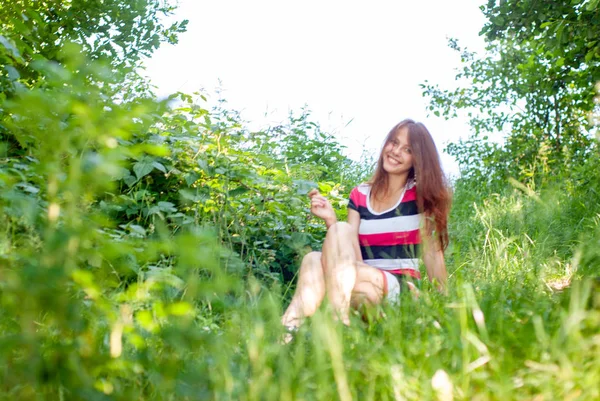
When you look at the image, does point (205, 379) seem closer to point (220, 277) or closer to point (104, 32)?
point (220, 277)

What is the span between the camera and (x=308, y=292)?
3.06m

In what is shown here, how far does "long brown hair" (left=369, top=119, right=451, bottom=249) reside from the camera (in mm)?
3695

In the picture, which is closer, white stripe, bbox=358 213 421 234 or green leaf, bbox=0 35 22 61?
green leaf, bbox=0 35 22 61

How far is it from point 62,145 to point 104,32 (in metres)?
5.38

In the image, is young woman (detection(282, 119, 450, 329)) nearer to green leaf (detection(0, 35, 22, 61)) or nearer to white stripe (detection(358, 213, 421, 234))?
white stripe (detection(358, 213, 421, 234))

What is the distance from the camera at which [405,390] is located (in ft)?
5.59

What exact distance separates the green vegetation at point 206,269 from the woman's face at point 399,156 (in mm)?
649

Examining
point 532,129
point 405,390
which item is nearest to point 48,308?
point 405,390

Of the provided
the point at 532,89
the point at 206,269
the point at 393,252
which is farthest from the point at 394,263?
the point at 532,89

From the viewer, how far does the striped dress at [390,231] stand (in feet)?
12.1

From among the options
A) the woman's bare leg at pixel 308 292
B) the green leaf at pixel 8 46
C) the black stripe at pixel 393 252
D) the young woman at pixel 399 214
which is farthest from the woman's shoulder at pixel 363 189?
the green leaf at pixel 8 46

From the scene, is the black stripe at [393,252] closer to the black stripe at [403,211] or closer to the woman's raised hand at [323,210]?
the black stripe at [403,211]

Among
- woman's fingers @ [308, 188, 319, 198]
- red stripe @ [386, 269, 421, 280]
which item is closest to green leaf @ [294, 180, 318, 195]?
woman's fingers @ [308, 188, 319, 198]

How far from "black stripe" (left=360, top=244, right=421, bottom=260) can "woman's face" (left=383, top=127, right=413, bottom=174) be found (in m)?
0.44
